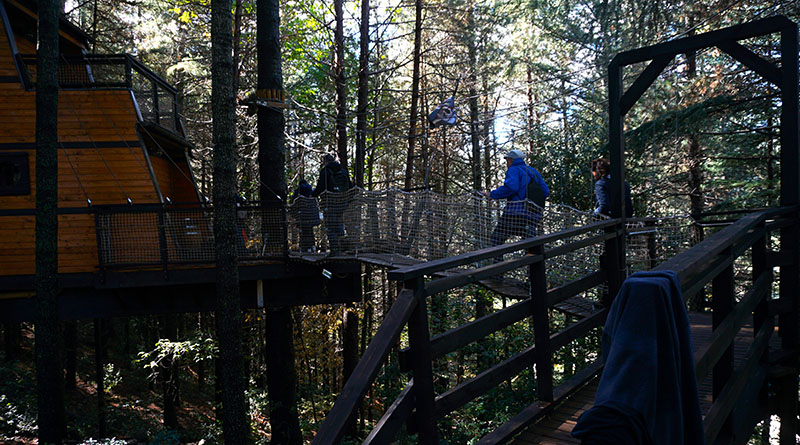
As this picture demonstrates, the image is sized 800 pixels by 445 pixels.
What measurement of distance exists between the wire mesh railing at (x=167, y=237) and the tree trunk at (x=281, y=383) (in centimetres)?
156

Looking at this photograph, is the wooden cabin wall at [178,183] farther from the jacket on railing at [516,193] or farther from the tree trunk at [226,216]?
the jacket on railing at [516,193]

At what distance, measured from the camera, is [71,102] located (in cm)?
1086

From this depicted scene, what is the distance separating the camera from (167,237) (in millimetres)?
10109

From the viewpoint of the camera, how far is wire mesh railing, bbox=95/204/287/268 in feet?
30.9

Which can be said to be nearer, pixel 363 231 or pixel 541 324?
pixel 541 324

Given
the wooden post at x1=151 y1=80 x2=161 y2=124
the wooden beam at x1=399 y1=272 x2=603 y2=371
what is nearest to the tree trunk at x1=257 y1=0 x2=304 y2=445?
the wooden post at x1=151 y1=80 x2=161 y2=124

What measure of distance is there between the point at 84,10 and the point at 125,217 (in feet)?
44.4

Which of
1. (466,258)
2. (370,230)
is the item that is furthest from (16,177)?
(466,258)

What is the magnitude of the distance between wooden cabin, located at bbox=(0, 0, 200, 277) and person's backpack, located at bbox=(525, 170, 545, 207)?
6817mm

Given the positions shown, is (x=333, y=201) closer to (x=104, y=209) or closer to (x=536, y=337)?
(x=104, y=209)

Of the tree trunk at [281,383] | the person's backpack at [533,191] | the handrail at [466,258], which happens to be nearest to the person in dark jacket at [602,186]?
the person's backpack at [533,191]

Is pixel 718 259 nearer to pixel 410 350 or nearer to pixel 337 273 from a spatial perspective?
pixel 410 350

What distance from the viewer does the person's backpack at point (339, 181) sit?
10.4 meters

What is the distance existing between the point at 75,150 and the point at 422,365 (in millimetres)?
10627
